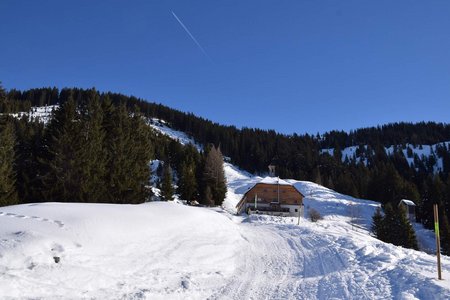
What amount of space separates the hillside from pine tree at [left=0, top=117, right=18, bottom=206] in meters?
11.3

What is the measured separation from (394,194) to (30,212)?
92624 millimetres

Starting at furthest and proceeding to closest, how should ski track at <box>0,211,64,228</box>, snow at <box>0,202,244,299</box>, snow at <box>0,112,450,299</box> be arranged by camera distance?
ski track at <box>0,211,64,228</box> < snow at <box>0,112,450,299</box> < snow at <box>0,202,244,299</box>

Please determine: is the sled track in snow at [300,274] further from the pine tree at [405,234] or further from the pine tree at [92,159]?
the pine tree at [405,234]

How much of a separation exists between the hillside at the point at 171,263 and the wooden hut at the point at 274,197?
164ft

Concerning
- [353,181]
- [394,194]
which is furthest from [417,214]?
[353,181]

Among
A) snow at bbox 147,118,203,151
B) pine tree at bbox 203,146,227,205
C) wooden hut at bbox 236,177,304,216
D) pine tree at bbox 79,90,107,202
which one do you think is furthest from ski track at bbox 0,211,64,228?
snow at bbox 147,118,203,151

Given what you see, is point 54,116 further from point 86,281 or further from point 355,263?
point 355,263

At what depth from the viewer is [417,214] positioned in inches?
3177

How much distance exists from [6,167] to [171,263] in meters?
17.4

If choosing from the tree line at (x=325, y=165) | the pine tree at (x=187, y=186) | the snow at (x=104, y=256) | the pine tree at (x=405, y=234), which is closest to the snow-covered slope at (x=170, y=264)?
the snow at (x=104, y=256)

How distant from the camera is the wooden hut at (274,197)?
68625 millimetres

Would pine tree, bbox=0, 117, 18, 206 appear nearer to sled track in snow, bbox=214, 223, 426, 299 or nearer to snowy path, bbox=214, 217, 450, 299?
sled track in snow, bbox=214, 223, 426, 299

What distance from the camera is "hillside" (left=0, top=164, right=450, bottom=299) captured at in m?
9.05

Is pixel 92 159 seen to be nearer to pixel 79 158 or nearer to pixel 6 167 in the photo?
pixel 79 158
